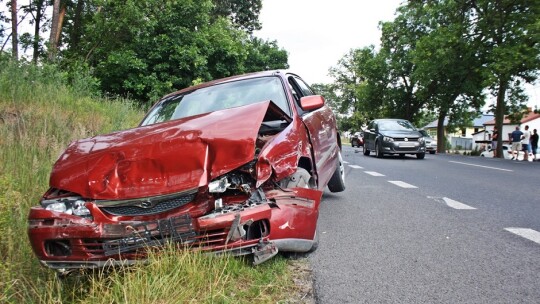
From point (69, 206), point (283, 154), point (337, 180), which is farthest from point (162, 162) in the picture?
point (337, 180)

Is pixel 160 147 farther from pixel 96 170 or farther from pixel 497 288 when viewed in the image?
pixel 497 288

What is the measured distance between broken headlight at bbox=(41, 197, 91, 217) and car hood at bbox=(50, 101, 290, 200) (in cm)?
7

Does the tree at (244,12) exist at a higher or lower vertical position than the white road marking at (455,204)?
higher

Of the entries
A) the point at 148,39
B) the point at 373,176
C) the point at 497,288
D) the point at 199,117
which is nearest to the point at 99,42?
the point at 148,39

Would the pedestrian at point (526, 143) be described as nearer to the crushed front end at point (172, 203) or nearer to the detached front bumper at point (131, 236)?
the crushed front end at point (172, 203)

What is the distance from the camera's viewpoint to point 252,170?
9.74ft

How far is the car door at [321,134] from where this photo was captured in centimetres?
438

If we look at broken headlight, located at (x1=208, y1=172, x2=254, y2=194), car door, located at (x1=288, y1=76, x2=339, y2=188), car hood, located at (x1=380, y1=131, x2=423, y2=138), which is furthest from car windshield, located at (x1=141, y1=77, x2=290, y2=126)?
car hood, located at (x1=380, y1=131, x2=423, y2=138)

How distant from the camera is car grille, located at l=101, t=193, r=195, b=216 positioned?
2.81 metres

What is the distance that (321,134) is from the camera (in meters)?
4.94

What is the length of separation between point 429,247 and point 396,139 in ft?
42.8

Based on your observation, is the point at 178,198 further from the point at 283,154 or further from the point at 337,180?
the point at 337,180

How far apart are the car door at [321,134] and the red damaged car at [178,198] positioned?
1041 millimetres

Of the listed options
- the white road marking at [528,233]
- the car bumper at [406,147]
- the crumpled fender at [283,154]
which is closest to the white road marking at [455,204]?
the white road marking at [528,233]
